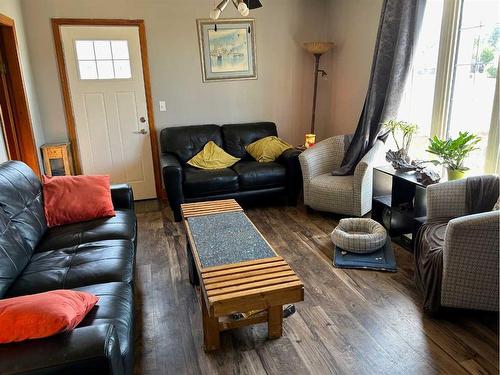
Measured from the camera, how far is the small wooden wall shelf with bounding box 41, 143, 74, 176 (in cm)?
379

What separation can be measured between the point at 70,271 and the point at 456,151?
2623 mm

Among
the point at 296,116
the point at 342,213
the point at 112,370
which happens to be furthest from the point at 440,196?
the point at 296,116

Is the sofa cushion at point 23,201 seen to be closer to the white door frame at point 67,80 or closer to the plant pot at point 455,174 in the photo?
the white door frame at point 67,80

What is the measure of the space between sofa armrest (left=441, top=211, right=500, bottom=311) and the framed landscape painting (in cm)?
335

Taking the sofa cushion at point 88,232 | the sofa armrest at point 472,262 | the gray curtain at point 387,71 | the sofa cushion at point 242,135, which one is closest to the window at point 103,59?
the sofa cushion at point 242,135

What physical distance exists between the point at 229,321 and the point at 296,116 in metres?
3.51

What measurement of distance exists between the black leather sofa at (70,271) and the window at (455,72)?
8.73ft

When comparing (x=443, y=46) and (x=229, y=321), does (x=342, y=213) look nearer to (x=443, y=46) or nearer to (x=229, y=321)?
(x=443, y=46)

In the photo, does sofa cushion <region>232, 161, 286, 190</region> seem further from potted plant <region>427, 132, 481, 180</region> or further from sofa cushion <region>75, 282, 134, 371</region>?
sofa cushion <region>75, 282, 134, 371</region>

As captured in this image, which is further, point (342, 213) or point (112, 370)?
point (342, 213)

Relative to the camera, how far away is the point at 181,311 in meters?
2.26

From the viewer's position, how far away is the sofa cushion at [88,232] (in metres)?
2.22

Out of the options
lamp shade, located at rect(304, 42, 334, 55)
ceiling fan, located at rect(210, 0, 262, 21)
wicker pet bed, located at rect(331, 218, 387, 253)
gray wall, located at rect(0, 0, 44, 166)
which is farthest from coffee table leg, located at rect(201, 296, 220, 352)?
lamp shade, located at rect(304, 42, 334, 55)

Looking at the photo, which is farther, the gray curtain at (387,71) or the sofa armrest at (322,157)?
the sofa armrest at (322,157)
